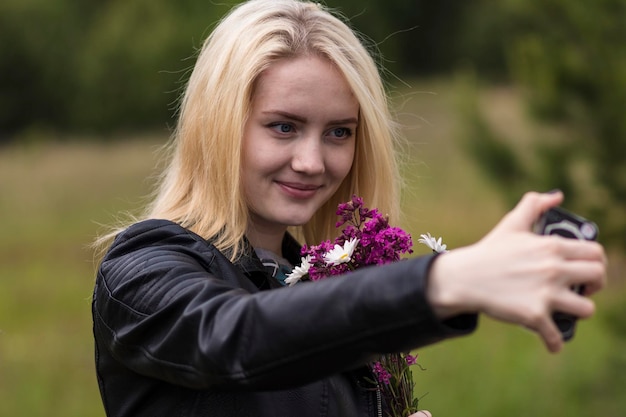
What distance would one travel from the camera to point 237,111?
2189mm

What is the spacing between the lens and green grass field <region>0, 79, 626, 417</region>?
32.3ft

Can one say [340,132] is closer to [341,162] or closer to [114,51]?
[341,162]

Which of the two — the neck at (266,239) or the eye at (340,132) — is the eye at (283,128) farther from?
the neck at (266,239)

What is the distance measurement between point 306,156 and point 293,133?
0.05m

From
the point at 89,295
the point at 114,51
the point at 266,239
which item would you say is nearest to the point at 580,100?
the point at 89,295

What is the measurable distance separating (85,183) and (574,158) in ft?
46.7

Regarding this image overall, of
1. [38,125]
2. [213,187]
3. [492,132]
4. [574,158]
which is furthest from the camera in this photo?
[38,125]

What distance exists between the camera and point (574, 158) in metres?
8.15

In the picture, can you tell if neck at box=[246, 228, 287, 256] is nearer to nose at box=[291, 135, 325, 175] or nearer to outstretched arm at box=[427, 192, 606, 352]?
nose at box=[291, 135, 325, 175]

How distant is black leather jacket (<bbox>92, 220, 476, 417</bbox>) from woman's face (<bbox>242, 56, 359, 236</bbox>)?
0.58ft

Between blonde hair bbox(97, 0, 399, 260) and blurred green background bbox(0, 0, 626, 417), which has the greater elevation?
blonde hair bbox(97, 0, 399, 260)

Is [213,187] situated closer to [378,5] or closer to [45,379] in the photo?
[45,379]

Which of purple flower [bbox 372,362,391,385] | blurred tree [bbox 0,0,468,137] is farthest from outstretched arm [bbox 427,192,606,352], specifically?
blurred tree [bbox 0,0,468,137]

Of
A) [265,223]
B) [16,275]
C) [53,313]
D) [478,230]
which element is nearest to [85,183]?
[16,275]
